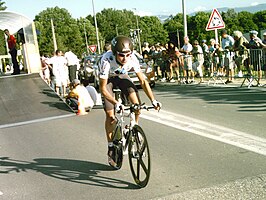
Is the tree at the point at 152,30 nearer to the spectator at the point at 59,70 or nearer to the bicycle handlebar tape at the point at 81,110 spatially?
the spectator at the point at 59,70

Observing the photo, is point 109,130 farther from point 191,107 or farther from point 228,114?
point 191,107

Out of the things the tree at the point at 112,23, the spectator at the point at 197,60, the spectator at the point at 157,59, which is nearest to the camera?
the spectator at the point at 197,60

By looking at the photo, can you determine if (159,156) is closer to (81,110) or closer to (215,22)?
(81,110)

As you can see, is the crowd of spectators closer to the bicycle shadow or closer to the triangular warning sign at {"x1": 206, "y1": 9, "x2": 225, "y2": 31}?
the triangular warning sign at {"x1": 206, "y1": 9, "x2": 225, "y2": 31}

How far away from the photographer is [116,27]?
129750mm

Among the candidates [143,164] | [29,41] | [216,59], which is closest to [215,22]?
[216,59]

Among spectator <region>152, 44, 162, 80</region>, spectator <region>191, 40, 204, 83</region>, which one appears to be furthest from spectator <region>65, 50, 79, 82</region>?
spectator <region>191, 40, 204, 83</region>

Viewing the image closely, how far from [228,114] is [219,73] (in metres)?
7.59

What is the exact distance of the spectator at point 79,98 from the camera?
11945mm

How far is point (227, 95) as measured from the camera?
41.1 feet

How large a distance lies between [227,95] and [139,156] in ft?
26.2

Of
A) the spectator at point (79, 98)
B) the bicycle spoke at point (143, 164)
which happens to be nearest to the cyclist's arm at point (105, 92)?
the bicycle spoke at point (143, 164)

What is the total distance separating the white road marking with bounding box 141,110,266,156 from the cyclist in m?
2.21

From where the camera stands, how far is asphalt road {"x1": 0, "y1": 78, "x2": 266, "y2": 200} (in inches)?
199
